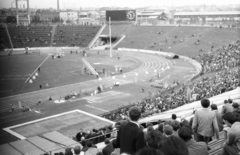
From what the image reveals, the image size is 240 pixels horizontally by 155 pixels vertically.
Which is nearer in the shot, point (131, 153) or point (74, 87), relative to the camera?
point (131, 153)

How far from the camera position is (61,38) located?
306 ft

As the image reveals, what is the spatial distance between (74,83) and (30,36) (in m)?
59.1

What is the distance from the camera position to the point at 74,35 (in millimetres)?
94750

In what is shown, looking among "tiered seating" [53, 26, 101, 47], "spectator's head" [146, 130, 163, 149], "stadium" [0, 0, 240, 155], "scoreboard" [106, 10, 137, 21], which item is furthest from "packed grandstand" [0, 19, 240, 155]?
"spectator's head" [146, 130, 163, 149]

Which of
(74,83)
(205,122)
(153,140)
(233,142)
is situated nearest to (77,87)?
(74,83)

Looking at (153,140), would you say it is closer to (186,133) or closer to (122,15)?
(186,133)

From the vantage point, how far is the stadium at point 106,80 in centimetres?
1698

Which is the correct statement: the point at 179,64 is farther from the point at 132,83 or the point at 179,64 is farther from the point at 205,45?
the point at 132,83

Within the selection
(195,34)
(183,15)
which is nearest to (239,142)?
(195,34)

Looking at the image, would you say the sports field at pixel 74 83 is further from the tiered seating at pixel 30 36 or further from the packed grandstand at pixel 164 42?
the tiered seating at pixel 30 36

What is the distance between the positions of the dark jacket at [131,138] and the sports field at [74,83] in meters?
16.9

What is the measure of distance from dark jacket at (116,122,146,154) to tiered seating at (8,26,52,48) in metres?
87.2

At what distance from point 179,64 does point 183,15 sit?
70.1 m

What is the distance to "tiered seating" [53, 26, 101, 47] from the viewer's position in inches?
3543
